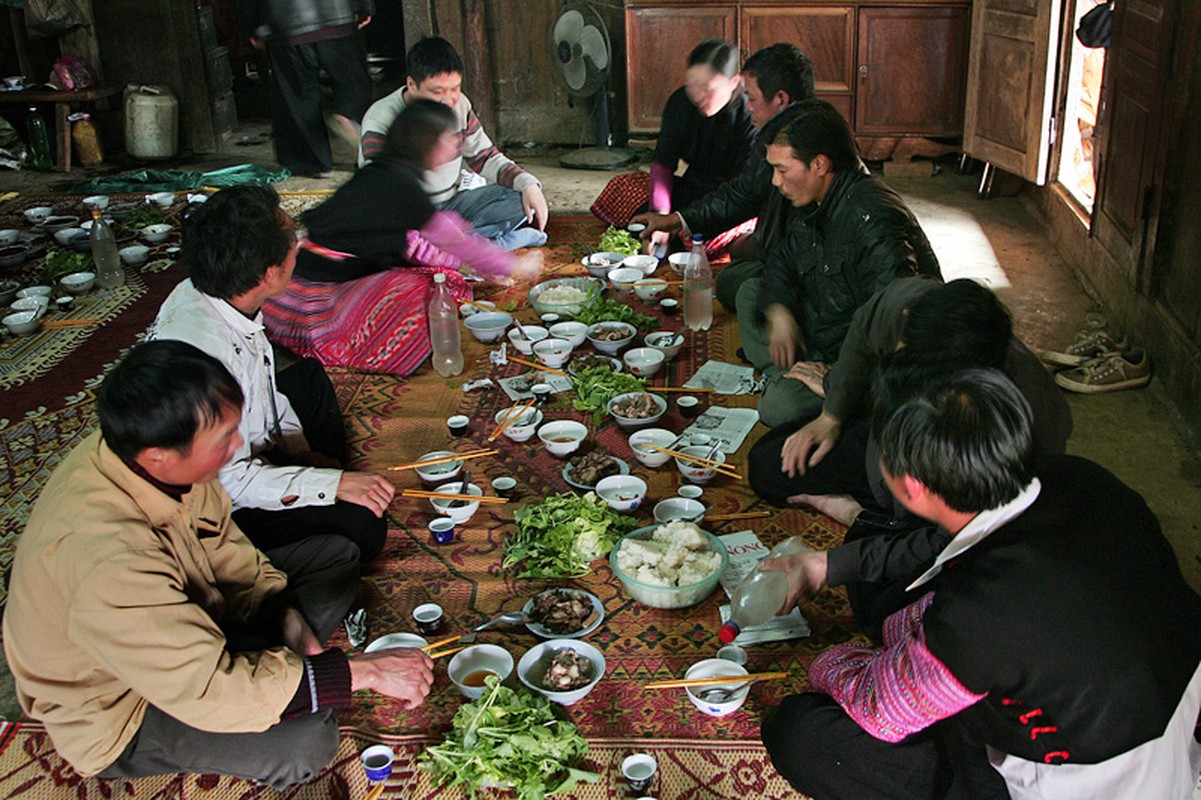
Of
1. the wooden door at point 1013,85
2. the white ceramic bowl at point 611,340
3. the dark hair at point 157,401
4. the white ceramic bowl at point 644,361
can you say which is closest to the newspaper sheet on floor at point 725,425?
the white ceramic bowl at point 644,361

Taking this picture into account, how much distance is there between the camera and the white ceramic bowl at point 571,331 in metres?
4.54

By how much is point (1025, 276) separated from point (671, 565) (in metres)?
3.99

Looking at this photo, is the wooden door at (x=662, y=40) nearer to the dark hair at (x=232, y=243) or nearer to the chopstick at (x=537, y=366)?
the chopstick at (x=537, y=366)

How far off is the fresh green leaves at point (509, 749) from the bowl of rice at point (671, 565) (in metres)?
0.51

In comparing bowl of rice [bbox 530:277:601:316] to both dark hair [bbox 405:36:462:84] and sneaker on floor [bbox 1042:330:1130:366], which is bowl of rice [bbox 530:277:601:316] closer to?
dark hair [bbox 405:36:462:84]

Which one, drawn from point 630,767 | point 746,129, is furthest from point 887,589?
point 746,129

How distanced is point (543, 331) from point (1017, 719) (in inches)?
120

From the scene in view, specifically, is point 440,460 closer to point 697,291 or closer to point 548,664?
point 548,664

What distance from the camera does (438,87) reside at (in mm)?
5207

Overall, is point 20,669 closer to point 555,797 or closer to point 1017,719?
point 555,797

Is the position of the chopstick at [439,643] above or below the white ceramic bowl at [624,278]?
below

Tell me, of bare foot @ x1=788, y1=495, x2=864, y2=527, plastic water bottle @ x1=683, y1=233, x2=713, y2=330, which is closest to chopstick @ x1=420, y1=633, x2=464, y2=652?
bare foot @ x1=788, y1=495, x2=864, y2=527

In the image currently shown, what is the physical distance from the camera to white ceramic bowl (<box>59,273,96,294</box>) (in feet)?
17.9

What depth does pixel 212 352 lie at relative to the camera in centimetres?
303
